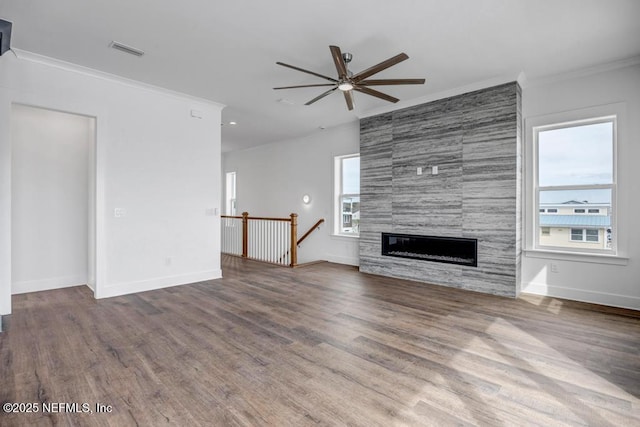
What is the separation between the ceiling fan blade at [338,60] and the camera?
109 inches

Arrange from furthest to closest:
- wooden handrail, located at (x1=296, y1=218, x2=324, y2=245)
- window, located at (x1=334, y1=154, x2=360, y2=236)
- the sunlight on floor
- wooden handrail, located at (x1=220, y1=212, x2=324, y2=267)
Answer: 1. wooden handrail, located at (x1=296, y1=218, x2=324, y2=245)
2. window, located at (x1=334, y1=154, x2=360, y2=236)
3. wooden handrail, located at (x1=220, y1=212, x2=324, y2=267)
4. the sunlight on floor

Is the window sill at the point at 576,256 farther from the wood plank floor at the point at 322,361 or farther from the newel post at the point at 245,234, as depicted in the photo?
the newel post at the point at 245,234

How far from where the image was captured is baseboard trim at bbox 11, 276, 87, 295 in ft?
14.2

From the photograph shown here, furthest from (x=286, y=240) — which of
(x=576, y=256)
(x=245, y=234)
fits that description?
(x=576, y=256)

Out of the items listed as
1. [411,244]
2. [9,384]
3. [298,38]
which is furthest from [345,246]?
[9,384]

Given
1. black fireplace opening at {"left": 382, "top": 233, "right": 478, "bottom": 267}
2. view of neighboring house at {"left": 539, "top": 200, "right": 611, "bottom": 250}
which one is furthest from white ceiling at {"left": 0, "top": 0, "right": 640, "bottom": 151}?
black fireplace opening at {"left": 382, "top": 233, "right": 478, "bottom": 267}

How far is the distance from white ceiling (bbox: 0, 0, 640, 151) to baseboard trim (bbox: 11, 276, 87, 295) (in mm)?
3055

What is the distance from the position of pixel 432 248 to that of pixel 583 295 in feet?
6.37

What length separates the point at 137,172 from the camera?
4.46 m

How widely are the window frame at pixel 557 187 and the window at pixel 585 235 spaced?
0.12m

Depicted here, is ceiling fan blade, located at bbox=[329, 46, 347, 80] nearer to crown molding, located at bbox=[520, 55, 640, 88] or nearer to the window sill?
crown molding, located at bbox=[520, 55, 640, 88]

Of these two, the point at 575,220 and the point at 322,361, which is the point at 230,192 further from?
the point at 575,220

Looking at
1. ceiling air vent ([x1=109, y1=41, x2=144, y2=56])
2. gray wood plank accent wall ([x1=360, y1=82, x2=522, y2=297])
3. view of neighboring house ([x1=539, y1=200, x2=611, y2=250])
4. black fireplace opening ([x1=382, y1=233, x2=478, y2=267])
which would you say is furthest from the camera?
black fireplace opening ([x1=382, y1=233, x2=478, y2=267])

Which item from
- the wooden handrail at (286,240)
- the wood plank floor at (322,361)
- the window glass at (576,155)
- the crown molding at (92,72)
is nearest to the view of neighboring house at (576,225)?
the window glass at (576,155)
